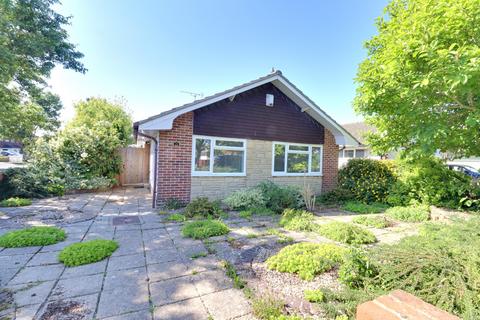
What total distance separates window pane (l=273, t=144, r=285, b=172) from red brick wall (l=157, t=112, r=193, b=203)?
3505 millimetres

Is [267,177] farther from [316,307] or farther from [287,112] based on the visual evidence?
[316,307]

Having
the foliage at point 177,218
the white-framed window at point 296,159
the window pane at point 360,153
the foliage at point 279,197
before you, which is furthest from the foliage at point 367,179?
the window pane at point 360,153

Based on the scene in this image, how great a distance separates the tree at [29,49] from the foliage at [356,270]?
10.5 meters

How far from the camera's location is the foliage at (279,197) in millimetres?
7615

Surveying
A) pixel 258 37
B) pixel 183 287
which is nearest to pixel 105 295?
pixel 183 287

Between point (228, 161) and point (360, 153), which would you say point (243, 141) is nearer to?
point (228, 161)

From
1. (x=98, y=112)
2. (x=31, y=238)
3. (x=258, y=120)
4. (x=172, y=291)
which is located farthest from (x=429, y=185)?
(x=98, y=112)

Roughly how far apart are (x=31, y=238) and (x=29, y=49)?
300 inches

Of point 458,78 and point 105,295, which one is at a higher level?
point 458,78

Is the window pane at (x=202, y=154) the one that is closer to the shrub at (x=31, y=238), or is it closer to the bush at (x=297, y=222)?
the bush at (x=297, y=222)

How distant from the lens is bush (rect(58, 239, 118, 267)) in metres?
3.53

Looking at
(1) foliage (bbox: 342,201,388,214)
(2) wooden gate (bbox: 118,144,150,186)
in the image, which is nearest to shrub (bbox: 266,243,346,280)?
(1) foliage (bbox: 342,201,388,214)

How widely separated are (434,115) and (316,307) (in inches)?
212

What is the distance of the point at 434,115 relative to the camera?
527 cm
